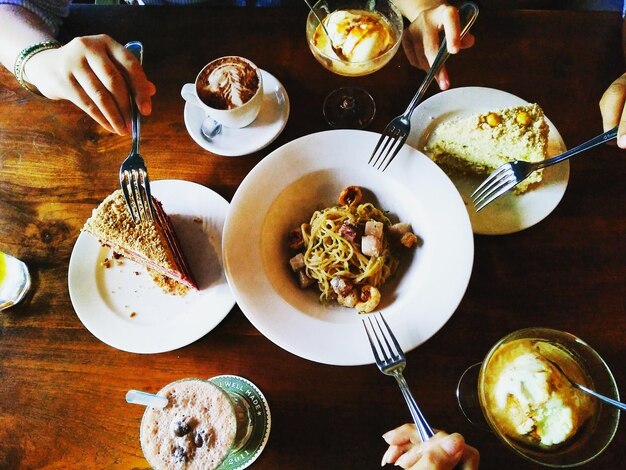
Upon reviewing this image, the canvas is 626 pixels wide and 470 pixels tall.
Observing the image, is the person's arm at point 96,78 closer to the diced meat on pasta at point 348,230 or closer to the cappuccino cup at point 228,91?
the cappuccino cup at point 228,91

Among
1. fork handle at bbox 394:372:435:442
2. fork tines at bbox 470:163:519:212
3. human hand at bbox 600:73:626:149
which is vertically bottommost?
fork handle at bbox 394:372:435:442

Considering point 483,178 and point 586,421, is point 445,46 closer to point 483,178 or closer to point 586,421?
point 483,178

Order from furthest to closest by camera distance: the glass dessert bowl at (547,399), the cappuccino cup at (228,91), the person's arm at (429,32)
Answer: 1. the cappuccino cup at (228,91)
2. the person's arm at (429,32)
3. the glass dessert bowl at (547,399)

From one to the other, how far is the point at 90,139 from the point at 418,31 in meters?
1.41

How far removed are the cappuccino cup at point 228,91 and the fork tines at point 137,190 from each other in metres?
0.35

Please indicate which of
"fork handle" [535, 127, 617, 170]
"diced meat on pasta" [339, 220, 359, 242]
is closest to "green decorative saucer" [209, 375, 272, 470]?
"diced meat on pasta" [339, 220, 359, 242]

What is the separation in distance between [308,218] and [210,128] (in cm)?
54

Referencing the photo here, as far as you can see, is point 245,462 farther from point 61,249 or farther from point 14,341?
point 61,249

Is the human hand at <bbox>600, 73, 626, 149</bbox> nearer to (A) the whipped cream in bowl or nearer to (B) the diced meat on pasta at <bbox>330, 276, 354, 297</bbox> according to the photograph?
(A) the whipped cream in bowl

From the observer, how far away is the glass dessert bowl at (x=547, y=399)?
1187mm

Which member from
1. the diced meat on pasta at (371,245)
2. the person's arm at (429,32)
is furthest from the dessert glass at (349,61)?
the diced meat on pasta at (371,245)

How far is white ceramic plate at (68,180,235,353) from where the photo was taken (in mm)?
1497

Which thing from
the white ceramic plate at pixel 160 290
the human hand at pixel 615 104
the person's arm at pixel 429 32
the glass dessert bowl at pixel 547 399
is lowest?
the white ceramic plate at pixel 160 290

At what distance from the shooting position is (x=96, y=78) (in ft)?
5.34
